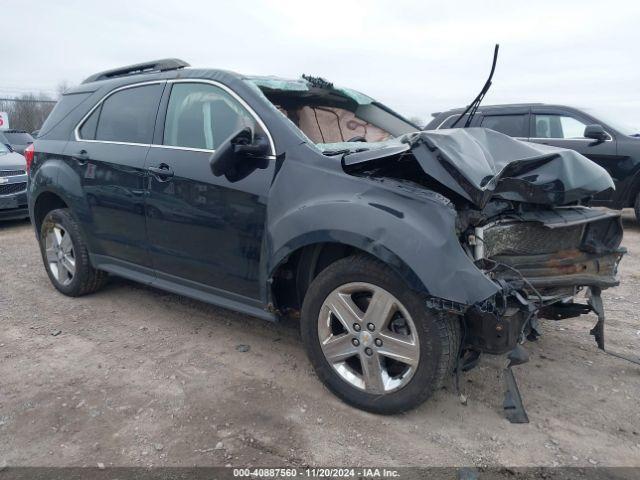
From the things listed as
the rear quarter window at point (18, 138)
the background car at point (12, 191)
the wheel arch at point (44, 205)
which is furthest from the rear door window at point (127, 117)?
the rear quarter window at point (18, 138)

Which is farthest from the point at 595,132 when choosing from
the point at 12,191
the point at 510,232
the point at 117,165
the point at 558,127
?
the point at 12,191

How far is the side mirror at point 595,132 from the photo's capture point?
6.72 meters

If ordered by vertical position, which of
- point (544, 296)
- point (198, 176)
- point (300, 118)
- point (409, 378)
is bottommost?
point (409, 378)

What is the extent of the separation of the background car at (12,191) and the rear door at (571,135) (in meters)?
7.95

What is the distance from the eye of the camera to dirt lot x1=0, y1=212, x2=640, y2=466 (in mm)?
2385

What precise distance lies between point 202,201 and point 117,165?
0.96 m

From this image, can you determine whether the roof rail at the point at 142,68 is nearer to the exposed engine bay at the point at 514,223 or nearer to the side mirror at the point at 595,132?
the exposed engine bay at the point at 514,223

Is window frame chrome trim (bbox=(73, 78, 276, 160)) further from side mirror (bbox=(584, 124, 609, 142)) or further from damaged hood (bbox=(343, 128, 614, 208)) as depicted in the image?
side mirror (bbox=(584, 124, 609, 142))

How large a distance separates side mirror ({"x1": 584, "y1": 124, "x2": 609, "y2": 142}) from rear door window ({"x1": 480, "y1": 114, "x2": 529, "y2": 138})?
89cm

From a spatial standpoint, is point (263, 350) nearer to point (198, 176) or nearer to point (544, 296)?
point (198, 176)

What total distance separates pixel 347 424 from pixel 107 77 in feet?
12.0

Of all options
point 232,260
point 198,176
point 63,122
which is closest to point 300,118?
point 198,176

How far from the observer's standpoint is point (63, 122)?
14.2 feet

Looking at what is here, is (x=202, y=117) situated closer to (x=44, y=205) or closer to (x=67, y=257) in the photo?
(x=67, y=257)
